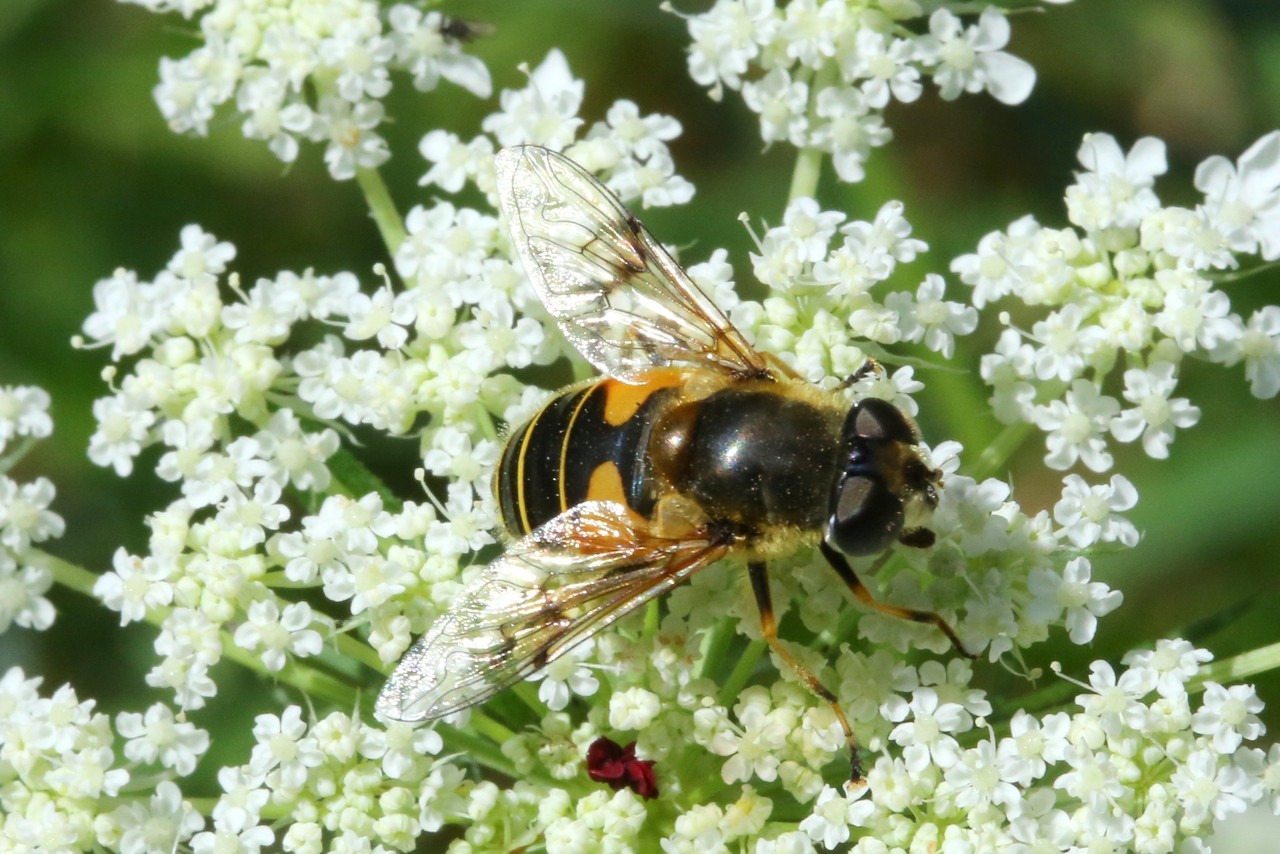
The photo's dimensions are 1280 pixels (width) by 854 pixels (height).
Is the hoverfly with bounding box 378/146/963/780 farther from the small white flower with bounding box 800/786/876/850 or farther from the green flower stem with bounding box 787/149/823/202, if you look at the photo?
the green flower stem with bounding box 787/149/823/202

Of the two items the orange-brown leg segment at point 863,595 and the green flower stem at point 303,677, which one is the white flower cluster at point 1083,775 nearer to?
the orange-brown leg segment at point 863,595

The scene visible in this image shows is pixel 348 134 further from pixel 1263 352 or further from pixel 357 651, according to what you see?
pixel 1263 352

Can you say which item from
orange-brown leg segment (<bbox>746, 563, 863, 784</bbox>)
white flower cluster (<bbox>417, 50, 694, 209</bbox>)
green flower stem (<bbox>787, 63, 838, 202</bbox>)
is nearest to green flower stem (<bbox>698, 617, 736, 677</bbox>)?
orange-brown leg segment (<bbox>746, 563, 863, 784</bbox>)

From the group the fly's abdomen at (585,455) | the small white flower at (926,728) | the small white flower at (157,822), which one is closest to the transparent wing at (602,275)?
the fly's abdomen at (585,455)

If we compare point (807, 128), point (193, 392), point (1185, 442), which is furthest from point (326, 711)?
point (1185, 442)

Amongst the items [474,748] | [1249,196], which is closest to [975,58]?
[1249,196]
